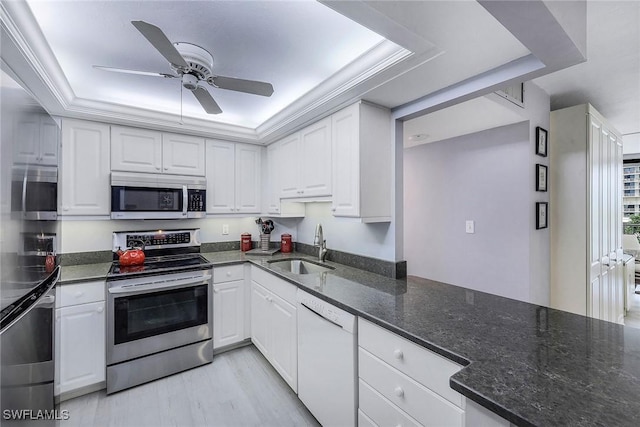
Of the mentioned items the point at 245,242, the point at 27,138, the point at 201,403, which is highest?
the point at 27,138

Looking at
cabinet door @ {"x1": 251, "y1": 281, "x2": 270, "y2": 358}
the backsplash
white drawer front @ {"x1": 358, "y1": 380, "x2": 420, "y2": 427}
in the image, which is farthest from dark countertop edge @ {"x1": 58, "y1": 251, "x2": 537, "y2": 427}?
the backsplash

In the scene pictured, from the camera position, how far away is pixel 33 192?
1.00m

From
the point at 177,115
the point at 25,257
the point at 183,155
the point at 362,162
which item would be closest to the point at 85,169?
the point at 183,155

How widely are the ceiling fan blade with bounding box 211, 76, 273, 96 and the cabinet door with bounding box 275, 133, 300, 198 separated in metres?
1.00

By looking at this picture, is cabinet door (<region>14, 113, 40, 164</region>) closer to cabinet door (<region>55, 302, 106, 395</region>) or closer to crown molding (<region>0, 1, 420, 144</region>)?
crown molding (<region>0, 1, 420, 144</region>)

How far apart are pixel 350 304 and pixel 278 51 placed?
1.58 metres

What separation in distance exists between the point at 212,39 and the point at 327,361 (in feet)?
6.59

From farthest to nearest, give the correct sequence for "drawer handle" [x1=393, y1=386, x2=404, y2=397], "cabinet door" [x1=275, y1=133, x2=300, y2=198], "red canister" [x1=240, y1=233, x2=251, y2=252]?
"red canister" [x1=240, y1=233, x2=251, y2=252] < "cabinet door" [x1=275, y1=133, x2=300, y2=198] < "drawer handle" [x1=393, y1=386, x2=404, y2=397]

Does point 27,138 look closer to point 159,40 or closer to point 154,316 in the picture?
point 159,40

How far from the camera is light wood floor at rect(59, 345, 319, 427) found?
192cm

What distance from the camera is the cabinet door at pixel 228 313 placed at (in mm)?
2691

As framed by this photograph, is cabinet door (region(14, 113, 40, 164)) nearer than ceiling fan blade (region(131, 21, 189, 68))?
Yes

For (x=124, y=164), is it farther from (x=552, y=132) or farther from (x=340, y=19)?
(x=552, y=132)

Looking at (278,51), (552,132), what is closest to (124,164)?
(278,51)
